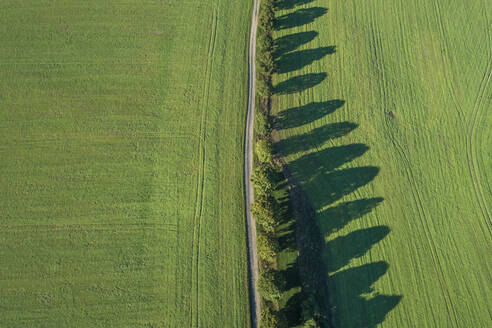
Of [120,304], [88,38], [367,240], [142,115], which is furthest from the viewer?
[88,38]

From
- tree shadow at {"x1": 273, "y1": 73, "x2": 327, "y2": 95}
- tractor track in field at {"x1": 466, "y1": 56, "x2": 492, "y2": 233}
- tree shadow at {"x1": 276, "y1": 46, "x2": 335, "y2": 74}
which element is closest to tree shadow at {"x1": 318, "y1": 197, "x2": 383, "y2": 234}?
tractor track in field at {"x1": 466, "y1": 56, "x2": 492, "y2": 233}

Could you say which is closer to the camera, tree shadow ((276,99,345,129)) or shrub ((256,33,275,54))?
tree shadow ((276,99,345,129))

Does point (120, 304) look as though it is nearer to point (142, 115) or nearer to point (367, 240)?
point (142, 115)

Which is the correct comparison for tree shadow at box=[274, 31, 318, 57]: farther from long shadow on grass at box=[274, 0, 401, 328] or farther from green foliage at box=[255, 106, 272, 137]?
green foliage at box=[255, 106, 272, 137]

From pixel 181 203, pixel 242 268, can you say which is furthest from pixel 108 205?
pixel 242 268

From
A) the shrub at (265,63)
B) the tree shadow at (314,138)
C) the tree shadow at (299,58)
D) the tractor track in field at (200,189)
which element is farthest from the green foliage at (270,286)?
the tree shadow at (299,58)

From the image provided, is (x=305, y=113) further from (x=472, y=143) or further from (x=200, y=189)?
(x=472, y=143)

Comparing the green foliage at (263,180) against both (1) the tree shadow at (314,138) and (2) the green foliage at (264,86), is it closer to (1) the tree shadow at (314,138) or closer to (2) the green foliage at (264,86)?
(1) the tree shadow at (314,138)

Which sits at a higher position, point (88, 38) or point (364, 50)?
point (88, 38)
